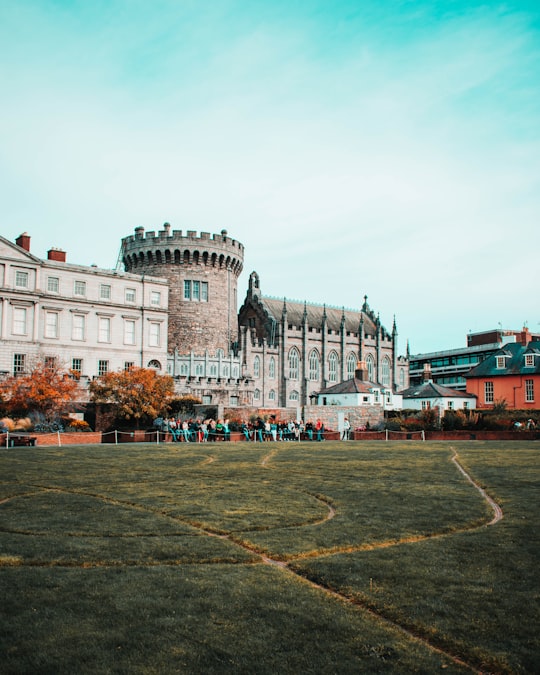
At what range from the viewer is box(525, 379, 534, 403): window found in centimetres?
5639

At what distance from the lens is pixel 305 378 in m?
82.5

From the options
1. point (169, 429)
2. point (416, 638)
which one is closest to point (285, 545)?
point (416, 638)

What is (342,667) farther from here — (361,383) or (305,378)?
(305,378)

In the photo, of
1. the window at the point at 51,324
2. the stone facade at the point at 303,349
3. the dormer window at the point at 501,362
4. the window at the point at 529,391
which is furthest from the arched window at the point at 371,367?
the window at the point at 51,324

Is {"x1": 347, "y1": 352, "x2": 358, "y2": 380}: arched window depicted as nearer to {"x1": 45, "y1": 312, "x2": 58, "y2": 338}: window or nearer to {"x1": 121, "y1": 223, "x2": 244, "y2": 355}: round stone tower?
{"x1": 121, "y1": 223, "x2": 244, "y2": 355}: round stone tower

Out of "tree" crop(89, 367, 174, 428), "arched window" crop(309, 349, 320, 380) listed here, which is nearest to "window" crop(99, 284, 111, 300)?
"tree" crop(89, 367, 174, 428)

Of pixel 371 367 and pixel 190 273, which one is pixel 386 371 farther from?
pixel 190 273

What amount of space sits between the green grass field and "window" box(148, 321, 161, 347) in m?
42.5

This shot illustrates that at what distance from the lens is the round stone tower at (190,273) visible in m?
66.1

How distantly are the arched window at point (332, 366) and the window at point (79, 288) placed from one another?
3959 cm

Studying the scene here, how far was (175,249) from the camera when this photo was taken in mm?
65938

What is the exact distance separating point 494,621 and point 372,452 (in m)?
20.6

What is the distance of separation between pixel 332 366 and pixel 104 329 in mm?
38410

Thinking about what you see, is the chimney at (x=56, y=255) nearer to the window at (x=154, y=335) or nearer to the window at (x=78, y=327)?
the window at (x=78, y=327)
